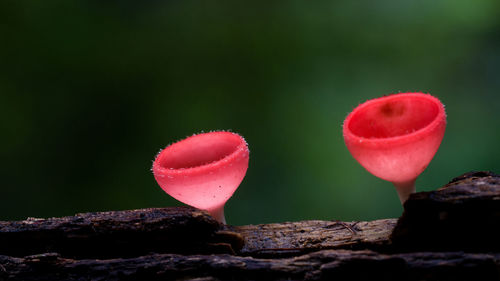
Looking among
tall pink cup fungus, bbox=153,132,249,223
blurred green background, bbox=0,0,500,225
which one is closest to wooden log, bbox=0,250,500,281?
tall pink cup fungus, bbox=153,132,249,223

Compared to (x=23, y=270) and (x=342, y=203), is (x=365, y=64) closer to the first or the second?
(x=342, y=203)

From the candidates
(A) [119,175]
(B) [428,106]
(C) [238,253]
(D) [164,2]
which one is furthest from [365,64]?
(A) [119,175]

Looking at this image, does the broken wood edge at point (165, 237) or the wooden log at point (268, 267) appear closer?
the wooden log at point (268, 267)

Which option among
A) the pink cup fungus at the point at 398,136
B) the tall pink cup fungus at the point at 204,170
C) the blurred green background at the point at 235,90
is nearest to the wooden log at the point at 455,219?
the pink cup fungus at the point at 398,136

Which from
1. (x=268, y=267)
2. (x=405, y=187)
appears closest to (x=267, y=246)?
(x=268, y=267)

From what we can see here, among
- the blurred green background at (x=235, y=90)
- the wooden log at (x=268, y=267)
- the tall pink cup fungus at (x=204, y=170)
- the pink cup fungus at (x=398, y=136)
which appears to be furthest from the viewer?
the blurred green background at (x=235, y=90)

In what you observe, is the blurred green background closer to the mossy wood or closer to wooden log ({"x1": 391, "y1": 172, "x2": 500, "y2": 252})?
the mossy wood

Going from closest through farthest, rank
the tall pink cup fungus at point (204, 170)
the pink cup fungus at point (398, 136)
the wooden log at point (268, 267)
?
the wooden log at point (268, 267) < the pink cup fungus at point (398, 136) < the tall pink cup fungus at point (204, 170)

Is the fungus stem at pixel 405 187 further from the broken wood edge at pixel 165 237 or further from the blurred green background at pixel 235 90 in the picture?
the blurred green background at pixel 235 90
